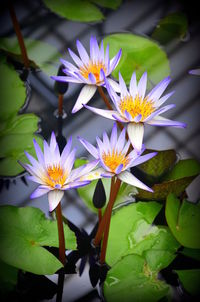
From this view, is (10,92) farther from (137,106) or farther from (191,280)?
(191,280)

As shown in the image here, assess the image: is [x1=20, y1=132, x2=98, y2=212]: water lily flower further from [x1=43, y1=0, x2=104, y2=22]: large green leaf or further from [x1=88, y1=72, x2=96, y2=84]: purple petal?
[x1=43, y1=0, x2=104, y2=22]: large green leaf

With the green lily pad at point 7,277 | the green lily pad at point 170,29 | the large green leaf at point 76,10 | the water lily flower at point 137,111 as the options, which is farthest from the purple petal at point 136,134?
the large green leaf at point 76,10

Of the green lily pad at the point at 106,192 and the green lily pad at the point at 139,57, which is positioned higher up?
the green lily pad at the point at 139,57

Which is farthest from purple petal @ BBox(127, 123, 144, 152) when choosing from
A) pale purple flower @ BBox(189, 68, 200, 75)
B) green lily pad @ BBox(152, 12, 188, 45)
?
green lily pad @ BBox(152, 12, 188, 45)

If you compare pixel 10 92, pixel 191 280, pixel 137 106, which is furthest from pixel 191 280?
pixel 10 92

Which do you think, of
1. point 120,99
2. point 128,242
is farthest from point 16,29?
point 128,242

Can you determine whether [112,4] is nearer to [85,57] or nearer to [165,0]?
[165,0]

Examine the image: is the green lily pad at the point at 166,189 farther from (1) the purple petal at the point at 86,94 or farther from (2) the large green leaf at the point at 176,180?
(1) the purple petal at the point at 86,94
